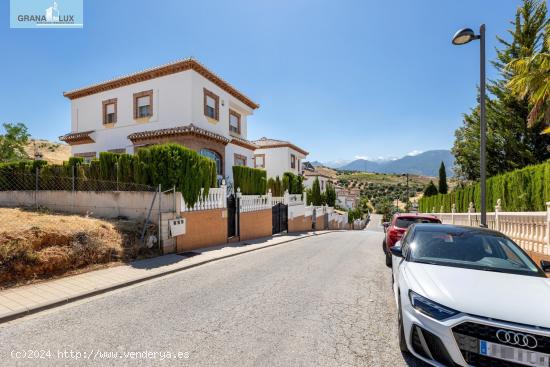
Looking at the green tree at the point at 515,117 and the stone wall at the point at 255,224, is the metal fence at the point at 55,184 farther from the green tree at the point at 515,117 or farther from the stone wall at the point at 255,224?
the green tree at the point at 515,117

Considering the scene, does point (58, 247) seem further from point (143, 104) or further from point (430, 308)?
point (143, 104)

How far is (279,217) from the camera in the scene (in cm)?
1842

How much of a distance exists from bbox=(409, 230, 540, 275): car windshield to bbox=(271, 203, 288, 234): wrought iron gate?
13.5 metres

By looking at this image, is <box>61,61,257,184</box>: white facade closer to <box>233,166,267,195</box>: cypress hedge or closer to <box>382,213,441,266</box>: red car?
<box>233,166,267,195</box>: cypress hedge

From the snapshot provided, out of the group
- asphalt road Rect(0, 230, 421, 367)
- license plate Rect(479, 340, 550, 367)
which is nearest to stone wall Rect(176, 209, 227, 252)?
asphalt road Rect(0, 230, 421, 367)

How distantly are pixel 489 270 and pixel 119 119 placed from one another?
21.1 meters

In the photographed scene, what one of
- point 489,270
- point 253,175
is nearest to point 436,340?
point 489,270

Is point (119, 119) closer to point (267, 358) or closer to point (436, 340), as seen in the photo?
point (267, 358)

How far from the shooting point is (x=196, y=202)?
35.1 feet

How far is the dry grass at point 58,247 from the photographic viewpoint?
5.99 m

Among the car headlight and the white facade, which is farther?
the white facade

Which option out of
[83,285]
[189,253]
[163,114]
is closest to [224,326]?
[83,285]

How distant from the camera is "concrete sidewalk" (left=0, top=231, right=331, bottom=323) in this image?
4.82 meters

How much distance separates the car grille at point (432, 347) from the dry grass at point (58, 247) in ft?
25.9
